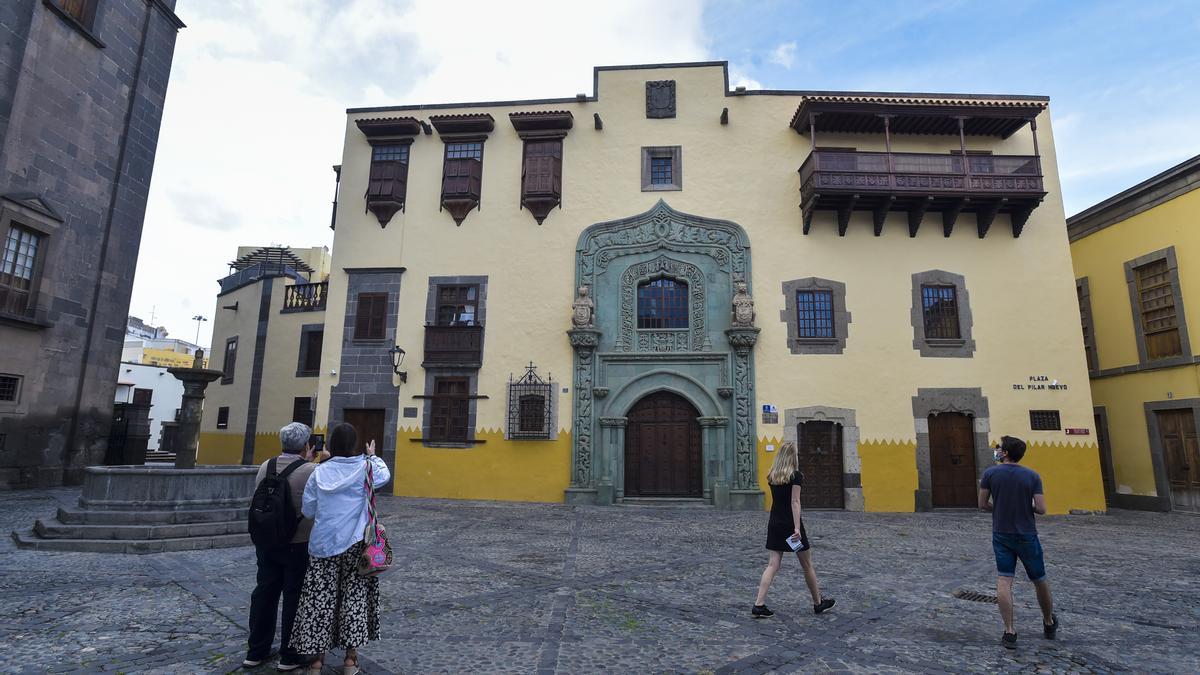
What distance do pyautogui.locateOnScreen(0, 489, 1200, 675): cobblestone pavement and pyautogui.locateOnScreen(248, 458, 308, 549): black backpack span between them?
1.14m

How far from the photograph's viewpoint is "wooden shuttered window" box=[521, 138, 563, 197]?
61.1 feet

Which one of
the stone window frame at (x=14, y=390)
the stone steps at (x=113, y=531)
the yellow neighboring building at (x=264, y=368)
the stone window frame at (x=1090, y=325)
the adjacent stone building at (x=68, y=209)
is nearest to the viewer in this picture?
the stone steps at (x=113, y=531)

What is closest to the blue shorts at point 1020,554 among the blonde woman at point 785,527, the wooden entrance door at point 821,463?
the blonde woman at point 785,527

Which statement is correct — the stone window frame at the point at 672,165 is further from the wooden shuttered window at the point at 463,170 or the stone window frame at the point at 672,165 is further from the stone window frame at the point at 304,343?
the stone window frame at the point at 304,343

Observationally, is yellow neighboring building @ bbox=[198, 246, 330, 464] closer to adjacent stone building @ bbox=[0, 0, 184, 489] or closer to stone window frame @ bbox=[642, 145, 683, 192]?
adjacent stone building @ bbox=[0, 0, 184, 489]

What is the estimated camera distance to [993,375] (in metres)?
17.0

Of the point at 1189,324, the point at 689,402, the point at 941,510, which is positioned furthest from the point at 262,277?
the point at 1189,324

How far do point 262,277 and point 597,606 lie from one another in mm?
23030

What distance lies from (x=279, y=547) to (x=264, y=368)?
21.9 metres

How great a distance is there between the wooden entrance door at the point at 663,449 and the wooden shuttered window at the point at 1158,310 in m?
13.5

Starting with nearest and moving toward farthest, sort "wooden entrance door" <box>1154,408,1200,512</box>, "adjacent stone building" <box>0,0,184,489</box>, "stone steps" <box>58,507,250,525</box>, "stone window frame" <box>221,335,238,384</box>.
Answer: "stone steps" <box>58,507,250,525</box>, "adjacent stone building" <box>0,0,184,489</box>, "wooden entrance door" <box>1154,408,1200,512</box>, "stone window frame" <box>221,335,238,384</box>

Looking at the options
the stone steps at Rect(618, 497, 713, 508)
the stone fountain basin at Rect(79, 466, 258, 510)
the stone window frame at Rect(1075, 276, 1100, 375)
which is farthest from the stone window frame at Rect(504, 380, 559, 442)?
the stone window frame at Rect(1075, 276, 1100, 375)

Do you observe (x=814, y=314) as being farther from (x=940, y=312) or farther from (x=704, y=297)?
(x=940, y=312)

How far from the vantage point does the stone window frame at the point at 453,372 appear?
17875mm
